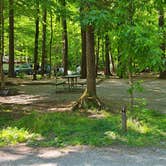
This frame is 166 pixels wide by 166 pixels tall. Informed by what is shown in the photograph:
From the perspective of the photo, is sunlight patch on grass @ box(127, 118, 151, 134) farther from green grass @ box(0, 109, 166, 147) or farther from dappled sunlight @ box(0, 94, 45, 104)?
dappled sunlight @ box(0, 94, 45, 104)

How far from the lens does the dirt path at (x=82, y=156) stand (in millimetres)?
6527

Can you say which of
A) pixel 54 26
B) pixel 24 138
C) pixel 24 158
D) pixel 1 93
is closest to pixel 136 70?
pixel 24 138

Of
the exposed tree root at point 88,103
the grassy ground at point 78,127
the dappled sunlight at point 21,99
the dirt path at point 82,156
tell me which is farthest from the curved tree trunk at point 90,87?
the dirt path at point 82,156

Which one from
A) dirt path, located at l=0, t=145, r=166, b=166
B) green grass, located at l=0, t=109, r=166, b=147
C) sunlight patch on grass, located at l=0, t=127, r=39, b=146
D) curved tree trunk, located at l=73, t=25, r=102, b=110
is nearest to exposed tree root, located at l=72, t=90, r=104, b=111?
curved tree trunk, located at l=73, t=25, r=102, b=110

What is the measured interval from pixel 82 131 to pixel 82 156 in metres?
2.11

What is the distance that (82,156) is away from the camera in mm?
6957

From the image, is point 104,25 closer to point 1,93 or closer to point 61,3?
point 61,3

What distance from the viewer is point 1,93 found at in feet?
59.1

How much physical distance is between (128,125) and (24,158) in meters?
3.29

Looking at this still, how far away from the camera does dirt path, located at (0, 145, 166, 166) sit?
6.53m

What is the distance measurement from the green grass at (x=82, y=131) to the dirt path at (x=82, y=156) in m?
0.44

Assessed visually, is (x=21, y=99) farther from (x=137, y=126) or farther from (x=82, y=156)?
(x=82, y=156)

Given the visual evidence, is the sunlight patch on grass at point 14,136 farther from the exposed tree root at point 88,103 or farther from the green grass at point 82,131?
the exposed tree root at point 88,103

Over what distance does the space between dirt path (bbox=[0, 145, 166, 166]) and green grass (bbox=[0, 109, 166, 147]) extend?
0.44m
